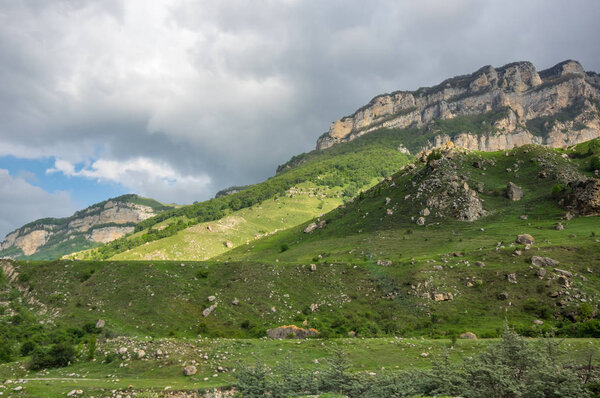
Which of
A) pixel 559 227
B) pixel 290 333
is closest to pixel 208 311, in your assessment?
pixel 290 333

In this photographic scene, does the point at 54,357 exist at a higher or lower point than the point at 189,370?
higher

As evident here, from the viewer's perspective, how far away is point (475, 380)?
1476 centimetres

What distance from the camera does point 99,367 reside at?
23906mm

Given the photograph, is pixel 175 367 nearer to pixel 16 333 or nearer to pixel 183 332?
pixel 183 332

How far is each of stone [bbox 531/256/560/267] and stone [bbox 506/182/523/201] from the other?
39.8 m

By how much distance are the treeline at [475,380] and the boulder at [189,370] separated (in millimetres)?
7965

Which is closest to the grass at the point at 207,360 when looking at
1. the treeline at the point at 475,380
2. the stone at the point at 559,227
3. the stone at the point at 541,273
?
the treeline at the point at 475,380

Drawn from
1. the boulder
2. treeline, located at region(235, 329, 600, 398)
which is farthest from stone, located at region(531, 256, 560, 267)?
the boulder

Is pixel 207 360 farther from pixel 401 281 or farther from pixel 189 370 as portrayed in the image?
pixel 401 281

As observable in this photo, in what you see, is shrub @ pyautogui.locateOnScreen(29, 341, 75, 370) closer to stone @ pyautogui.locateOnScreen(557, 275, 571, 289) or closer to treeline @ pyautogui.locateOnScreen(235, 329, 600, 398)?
treeline @ pyautogui.locateOnScreen(235, 329, 600, 398)

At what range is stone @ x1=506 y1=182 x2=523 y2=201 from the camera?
7888cm

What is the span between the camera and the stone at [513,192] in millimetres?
78875

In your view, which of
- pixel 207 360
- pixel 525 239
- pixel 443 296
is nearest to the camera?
pixel 207 360

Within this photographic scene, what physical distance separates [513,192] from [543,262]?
137 ft
